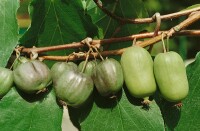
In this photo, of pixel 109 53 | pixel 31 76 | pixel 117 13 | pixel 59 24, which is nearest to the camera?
pixel 31 76

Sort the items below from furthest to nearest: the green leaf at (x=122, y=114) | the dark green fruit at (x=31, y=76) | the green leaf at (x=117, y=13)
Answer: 1. the green leaf at (x=117, y=13)
2. the green leaf at (x=122, y=114)
3. the dark green fruit at (x=31, y=76)

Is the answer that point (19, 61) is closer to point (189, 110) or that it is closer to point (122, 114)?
point (122, 114)

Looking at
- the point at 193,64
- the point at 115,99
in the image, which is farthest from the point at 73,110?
the point at 193,64

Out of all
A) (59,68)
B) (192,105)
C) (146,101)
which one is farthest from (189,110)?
(59,68)

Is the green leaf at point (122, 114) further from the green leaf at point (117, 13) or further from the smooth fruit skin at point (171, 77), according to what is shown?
the green leaf at point (117, 13)

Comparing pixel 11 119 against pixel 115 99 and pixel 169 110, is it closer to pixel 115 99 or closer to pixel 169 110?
pixel 115 99

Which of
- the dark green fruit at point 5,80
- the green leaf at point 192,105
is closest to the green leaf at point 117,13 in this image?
the green leaf at point 192,105

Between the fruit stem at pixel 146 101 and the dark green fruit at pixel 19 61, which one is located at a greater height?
the dark green fruit at pixel 19 61
